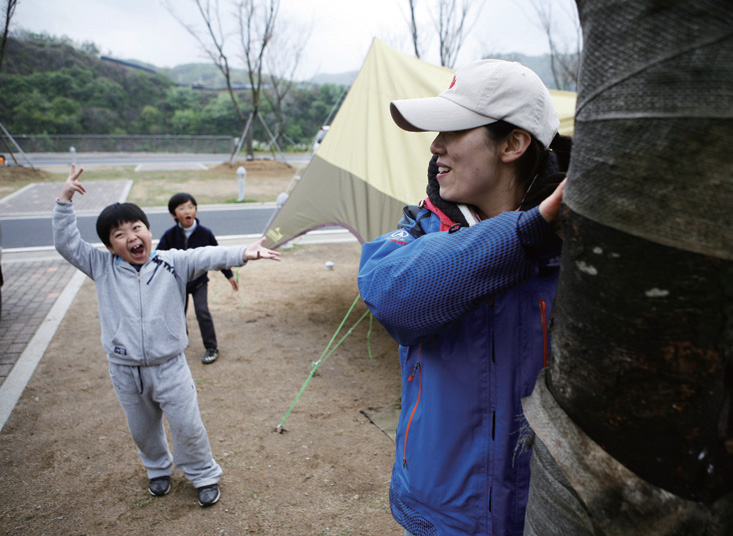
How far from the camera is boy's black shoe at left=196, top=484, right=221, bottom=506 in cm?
324

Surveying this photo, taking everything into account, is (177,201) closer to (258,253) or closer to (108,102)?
(258,253)

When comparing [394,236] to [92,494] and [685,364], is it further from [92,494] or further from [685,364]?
[92,494]

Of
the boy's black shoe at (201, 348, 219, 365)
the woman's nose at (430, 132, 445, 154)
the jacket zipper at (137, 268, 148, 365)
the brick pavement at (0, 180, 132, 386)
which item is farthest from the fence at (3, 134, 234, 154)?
the woman's nose at (430, 132, 445, 154)

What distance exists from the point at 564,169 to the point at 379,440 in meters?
2.97

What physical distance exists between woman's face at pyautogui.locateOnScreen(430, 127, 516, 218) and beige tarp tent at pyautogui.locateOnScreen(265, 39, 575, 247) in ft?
10.7

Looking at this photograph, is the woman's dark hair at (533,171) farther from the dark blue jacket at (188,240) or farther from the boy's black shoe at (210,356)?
the boy's black shoe at (210,356)

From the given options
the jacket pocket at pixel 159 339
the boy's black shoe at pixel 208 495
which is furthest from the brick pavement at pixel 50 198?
the boy's black shoe at pixel 208 495

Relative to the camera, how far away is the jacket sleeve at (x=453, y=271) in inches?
39.4

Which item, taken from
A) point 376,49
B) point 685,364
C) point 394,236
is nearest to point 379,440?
point 394,236

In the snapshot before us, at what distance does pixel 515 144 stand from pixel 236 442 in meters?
3.32

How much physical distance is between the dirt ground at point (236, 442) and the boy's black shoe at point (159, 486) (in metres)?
0.05

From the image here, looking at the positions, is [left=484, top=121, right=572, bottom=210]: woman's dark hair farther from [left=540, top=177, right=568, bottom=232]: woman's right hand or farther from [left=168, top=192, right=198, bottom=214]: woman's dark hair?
[left=168, top=192, right=198, bottom=214]: woman's dark hair

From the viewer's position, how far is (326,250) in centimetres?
960

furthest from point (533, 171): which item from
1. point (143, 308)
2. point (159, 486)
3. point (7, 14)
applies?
point (7, 14)
